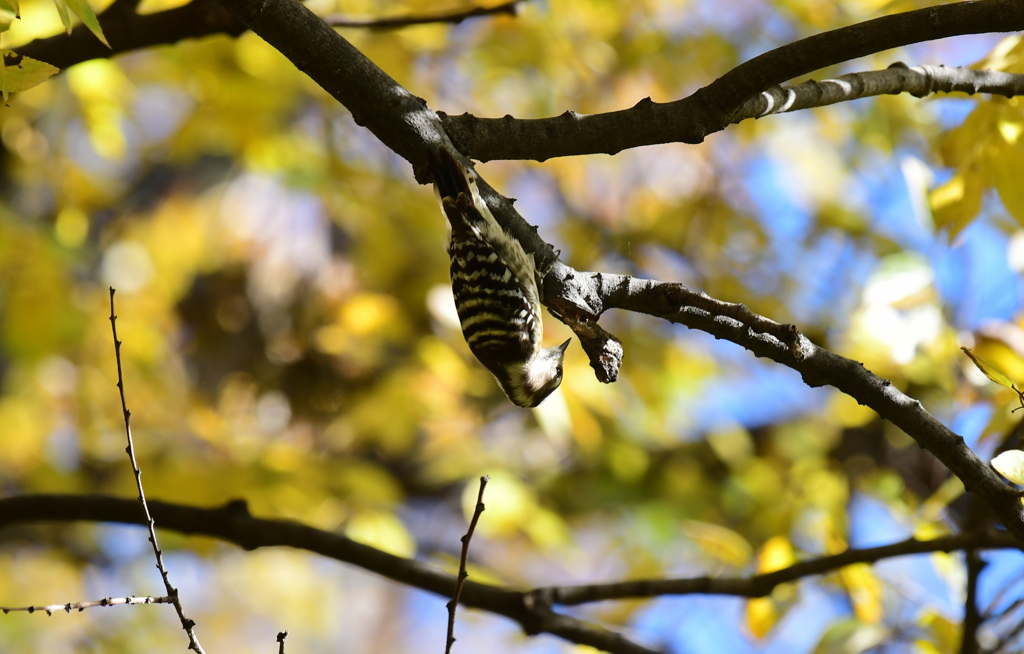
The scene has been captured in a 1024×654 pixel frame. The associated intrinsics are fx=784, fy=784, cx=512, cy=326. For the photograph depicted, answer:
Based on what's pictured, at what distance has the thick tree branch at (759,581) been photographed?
1688 millimetres

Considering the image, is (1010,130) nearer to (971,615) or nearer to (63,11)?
(971,615)

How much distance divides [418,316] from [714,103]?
8.69 ft

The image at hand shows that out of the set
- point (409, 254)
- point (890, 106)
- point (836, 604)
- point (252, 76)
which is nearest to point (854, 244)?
point (890, 106)

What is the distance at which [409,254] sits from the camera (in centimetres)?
376

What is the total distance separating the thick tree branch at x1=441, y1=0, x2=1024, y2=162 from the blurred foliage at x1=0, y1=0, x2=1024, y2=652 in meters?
1.19

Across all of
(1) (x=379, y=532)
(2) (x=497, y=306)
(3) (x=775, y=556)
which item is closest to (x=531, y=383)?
(2) (x=497, y=306)

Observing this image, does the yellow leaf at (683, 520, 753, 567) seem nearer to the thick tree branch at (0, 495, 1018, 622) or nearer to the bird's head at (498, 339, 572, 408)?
the thick tree branch at (0, 495, 1018, 622)

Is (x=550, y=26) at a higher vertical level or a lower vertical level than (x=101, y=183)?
lower


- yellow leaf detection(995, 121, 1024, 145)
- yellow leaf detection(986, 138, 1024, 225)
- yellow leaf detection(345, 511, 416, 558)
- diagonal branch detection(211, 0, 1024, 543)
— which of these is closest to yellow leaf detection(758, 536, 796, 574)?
diagonal branch detection(211, 0, 1024, 543)

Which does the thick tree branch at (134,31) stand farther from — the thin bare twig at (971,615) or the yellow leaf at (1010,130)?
the thin bare twig at (971,615)

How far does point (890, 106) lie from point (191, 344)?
393 centimetres

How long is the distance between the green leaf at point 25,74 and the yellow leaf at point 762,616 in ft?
6.49

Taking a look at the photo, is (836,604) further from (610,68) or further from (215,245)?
(215,245)

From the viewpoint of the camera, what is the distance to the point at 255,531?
1.96 meters
